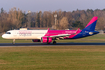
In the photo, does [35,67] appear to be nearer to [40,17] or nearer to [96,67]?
[96,67]

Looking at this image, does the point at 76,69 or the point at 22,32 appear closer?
the point at 76,69

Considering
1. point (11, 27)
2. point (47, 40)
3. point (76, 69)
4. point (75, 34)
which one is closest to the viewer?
point (76, 69)

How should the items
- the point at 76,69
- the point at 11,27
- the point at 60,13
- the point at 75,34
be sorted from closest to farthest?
the point at 76,69 < the point at 75,34 < the point at 11,27 < the point at 60,13

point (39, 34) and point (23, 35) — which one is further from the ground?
point (39, 34)

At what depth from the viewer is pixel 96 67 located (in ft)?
52.9

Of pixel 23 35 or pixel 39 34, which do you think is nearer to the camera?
pixel 23 35

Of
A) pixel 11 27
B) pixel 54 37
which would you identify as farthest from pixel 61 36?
pixel 11 27

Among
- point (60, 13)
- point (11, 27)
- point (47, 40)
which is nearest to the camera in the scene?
point (47, 40)

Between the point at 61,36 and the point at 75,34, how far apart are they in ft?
12.3

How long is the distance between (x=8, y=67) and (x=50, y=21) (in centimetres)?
13094

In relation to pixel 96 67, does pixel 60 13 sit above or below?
above

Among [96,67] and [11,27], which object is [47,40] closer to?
[96,67]

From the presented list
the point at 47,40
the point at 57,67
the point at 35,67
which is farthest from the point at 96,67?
the point at 47,40

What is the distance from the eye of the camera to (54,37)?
1499 inches
